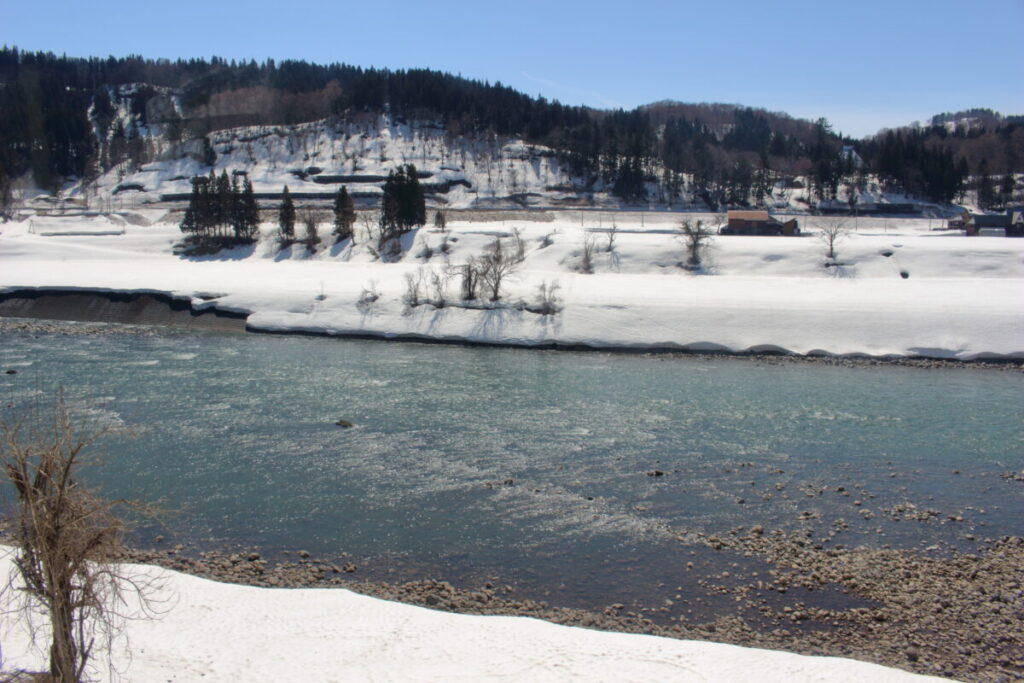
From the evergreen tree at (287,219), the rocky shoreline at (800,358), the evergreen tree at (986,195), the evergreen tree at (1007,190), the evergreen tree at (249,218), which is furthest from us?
the evergreen tree at (1007,190)

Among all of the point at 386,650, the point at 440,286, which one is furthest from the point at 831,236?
the point at 386,650

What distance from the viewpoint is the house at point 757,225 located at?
183 feet

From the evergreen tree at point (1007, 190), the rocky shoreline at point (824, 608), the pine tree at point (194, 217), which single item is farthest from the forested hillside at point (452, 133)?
the rocky shoreline at point (824, 608)

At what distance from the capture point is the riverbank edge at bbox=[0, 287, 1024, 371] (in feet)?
101

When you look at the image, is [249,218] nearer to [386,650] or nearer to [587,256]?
[587,256]

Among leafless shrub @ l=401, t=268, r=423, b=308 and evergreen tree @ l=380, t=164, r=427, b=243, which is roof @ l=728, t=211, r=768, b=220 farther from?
leafless shrub @ l=401, t=268, r=423, b=308

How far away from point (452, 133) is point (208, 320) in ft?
231

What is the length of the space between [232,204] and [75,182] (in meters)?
56.5

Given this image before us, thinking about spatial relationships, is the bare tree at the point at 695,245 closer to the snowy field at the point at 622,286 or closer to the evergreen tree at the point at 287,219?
the snowy field at the point at 622,286

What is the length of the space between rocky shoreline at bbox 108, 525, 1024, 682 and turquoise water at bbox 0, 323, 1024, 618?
2.37ft

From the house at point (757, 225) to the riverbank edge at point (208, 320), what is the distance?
26401 millimetres

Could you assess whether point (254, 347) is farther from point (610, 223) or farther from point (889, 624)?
point (610, 223)

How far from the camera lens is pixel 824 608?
37.1 ft

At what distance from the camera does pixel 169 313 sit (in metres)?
38.5
